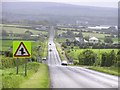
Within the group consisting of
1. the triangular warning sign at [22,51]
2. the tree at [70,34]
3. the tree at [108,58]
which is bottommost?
the tree at [108,58]

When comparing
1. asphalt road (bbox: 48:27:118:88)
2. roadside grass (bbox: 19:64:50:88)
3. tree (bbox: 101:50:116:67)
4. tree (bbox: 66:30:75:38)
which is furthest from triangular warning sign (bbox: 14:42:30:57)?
tree (bbox: 66:30:75:38)

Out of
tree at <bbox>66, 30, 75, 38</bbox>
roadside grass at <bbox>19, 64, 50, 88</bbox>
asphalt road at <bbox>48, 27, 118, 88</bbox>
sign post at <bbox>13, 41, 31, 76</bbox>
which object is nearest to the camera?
sign post at <bbox>13, 41, 31, 76</bbox>

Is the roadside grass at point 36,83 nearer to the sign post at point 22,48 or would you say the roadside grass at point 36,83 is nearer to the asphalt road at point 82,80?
the asphalt road at point 82,80

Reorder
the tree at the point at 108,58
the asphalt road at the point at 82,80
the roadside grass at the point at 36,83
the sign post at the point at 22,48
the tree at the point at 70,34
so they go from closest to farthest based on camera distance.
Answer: the sign post at the point at 22,48 < the roadside grass at the point at 36,83 < the asphalt road at the point at 82,80 < the tree at the point at 108,58 < the tree at the point at 70,34

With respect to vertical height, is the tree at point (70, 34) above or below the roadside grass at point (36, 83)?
above

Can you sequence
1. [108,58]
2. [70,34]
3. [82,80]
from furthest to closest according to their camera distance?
[70,34]
[108,58]
[82,80]

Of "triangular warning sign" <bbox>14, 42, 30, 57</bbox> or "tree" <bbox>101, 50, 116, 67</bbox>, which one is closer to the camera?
"triangular warning sign" <bbox>14, 42, 30, 57</bbox>

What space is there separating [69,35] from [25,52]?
82.6 metres

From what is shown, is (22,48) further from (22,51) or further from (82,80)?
(82,80)

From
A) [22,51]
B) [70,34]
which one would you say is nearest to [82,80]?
[22,51]

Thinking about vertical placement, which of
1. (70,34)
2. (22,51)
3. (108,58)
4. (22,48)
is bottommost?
(108,58)

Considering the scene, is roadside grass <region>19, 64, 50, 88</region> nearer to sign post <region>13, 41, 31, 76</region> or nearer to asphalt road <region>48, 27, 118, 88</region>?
asphalt road <region>48, 27, 118, 88</region>

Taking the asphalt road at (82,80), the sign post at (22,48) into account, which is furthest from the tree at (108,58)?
the sign post at (22,48)

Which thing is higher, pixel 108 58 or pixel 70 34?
pixel 70 34
